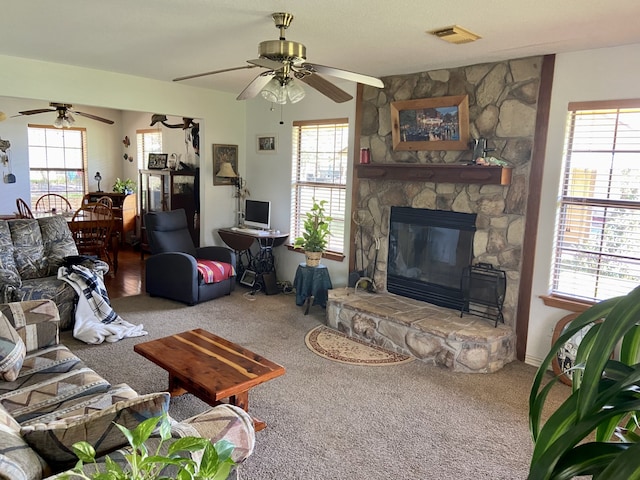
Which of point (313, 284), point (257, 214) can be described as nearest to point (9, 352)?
point (313, 284)

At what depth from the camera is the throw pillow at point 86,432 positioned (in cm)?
135

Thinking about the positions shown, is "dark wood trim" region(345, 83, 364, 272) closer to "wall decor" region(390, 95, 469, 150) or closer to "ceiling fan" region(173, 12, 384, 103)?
"wall decor" region(390, 95, 469, 150)

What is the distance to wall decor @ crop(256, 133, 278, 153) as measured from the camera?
5742 millimetres

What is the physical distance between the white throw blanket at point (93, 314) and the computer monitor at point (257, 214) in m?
2.02

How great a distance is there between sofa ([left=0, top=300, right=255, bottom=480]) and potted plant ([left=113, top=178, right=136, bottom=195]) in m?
5.53

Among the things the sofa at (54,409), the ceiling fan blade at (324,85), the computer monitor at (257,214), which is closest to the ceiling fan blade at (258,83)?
the ceiling fan blade at (324,85)

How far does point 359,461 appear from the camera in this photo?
245cm

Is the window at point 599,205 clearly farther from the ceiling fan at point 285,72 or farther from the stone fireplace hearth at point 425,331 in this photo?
the ceiling fan at point 285,72

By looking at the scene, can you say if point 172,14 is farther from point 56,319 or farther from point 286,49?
point 56,319

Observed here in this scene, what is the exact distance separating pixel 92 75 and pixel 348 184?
2.75 m

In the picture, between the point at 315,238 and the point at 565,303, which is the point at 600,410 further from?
the point at 315,238

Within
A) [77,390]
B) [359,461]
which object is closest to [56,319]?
[77,390]

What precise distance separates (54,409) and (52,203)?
6.83 metres

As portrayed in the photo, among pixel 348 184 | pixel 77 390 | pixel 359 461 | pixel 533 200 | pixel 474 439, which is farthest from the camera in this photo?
pixel 348 184
